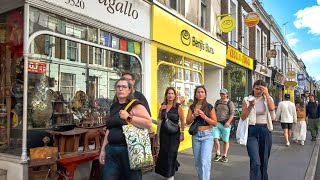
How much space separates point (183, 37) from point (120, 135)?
21.5 feet

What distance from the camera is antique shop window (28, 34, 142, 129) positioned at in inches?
209

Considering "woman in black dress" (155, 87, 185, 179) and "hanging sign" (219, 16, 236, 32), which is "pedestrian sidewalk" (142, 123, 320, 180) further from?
"hanging sign" (219, 16, 236, 32)

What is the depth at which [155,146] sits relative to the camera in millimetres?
6742

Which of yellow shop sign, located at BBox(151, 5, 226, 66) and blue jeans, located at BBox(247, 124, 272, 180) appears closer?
blue jeans, located at BBox(247, 124, 272, 180)

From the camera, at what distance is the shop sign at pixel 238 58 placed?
14469 mm

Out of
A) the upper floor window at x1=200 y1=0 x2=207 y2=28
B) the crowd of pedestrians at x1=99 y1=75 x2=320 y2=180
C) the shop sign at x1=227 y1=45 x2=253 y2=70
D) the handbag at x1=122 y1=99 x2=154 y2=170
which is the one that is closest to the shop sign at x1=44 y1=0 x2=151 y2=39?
the crowd of pedestrians at x1=99 y1=75 x2=320 y2=180

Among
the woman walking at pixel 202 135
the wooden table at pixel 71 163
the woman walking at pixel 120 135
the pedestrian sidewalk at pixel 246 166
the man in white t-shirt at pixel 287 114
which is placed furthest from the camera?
the man in white t-shirt at pixel 287 114

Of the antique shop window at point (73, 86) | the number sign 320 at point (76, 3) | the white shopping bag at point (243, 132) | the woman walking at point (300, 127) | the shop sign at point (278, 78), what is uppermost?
the number sign 320 at point (76, 3)

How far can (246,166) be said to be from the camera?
7441 millimetres

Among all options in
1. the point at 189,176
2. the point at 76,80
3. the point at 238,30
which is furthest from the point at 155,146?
the point at 238,30

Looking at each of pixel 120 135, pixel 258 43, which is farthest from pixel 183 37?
pixel 258 43

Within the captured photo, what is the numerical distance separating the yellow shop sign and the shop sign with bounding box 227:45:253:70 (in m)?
1.52

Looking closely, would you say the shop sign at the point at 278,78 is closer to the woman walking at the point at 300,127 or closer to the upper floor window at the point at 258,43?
the upper floor window at the point at 258,43

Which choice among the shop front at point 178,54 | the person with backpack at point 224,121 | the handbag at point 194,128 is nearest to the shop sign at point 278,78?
the shop front at point 178,54
